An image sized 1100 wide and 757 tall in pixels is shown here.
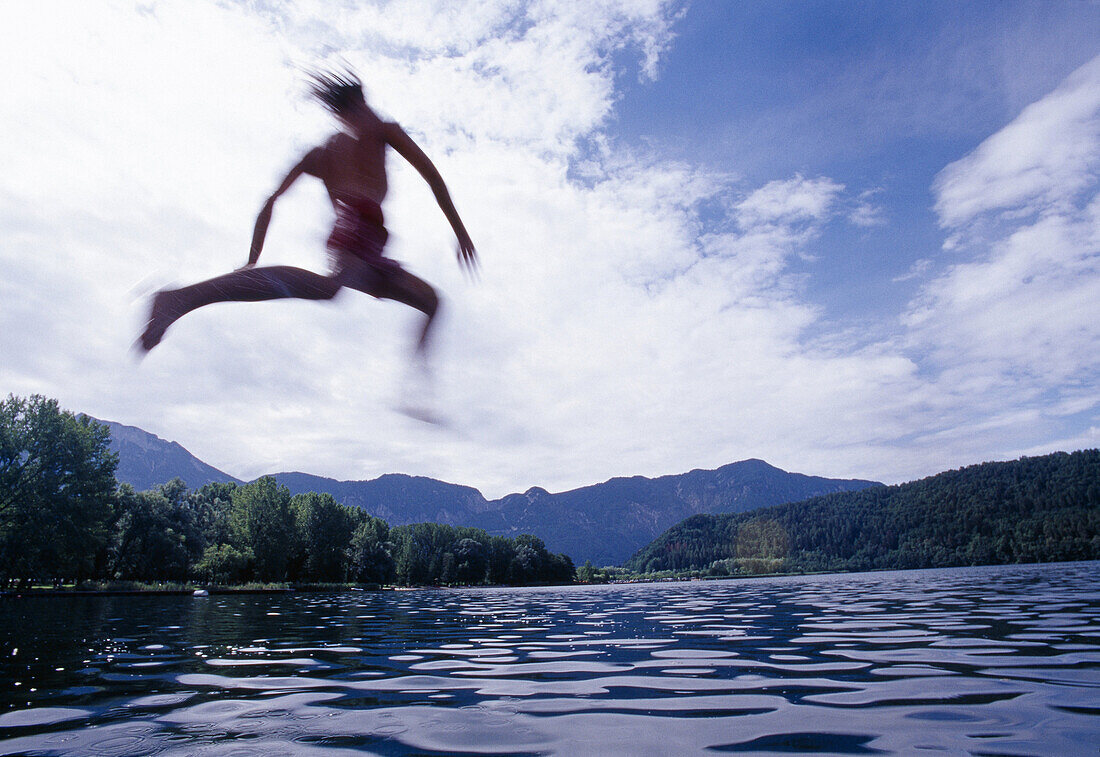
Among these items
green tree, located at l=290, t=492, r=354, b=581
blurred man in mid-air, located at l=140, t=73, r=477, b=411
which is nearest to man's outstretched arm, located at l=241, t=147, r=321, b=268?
blurred man in mid-air, located at l=140, t=73, r=477, b=411

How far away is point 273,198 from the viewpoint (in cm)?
326

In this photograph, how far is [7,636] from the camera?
14.9 meters

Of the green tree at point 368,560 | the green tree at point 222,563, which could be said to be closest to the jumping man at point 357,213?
the green tree at point 222,563

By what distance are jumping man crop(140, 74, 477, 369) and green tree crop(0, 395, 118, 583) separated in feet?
211

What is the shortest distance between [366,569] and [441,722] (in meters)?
106

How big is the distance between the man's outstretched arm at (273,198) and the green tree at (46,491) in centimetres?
6416

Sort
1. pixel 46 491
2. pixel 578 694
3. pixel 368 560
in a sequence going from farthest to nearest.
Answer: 1. pixel 368 560
2. pixel 46 491
3. pixel 578 694

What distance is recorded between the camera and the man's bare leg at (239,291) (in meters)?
2.59

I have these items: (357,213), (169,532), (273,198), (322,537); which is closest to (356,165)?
(357,213)

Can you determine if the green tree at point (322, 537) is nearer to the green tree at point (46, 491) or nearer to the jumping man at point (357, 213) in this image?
the green tree at point (46, 491)

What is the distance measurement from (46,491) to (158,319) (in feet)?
220

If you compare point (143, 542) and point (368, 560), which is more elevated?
point (143, 542)

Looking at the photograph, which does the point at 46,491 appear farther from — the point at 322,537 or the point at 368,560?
the point at 368,560

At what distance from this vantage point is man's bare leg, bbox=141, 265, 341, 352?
2594 millimetres
